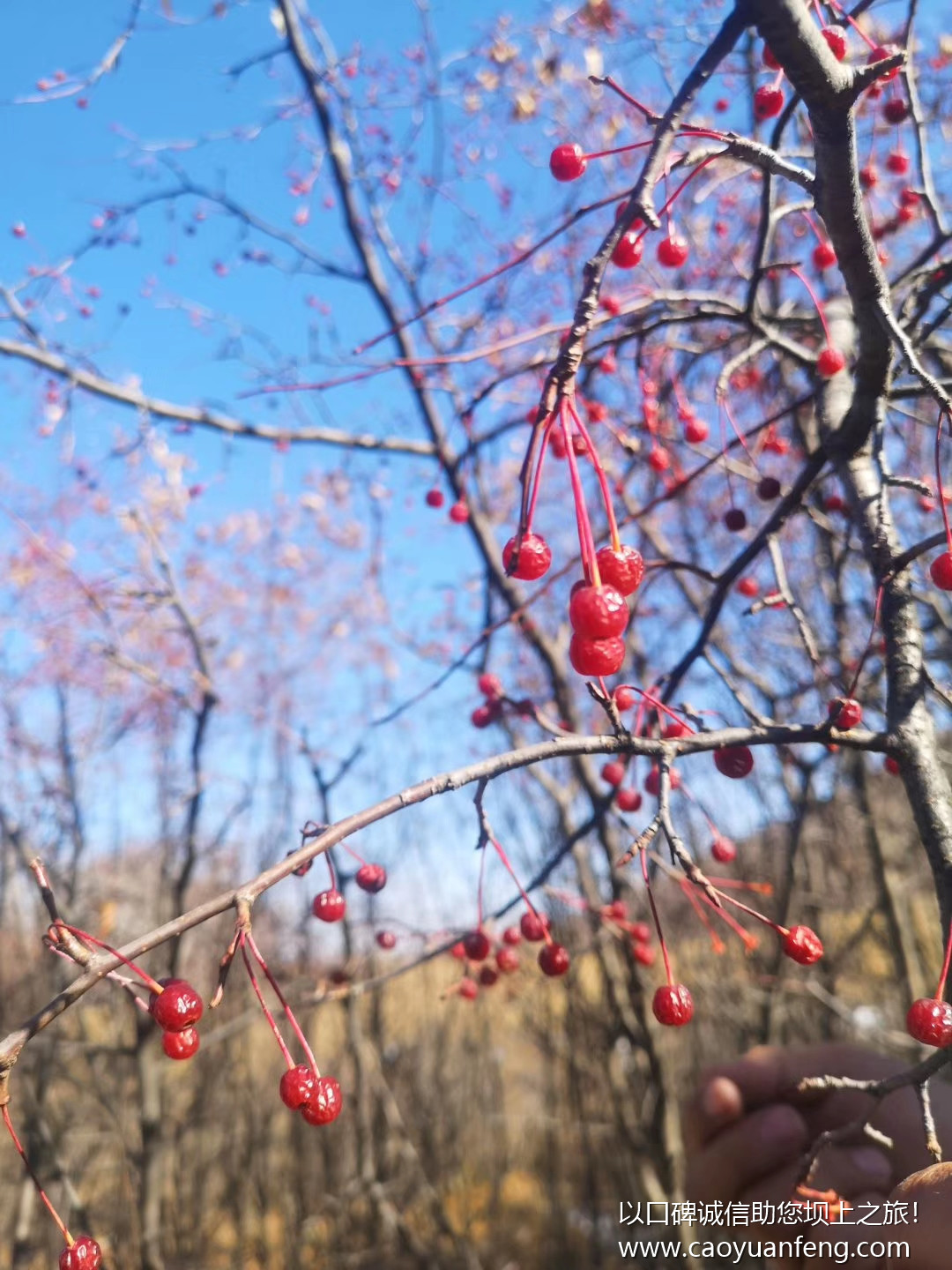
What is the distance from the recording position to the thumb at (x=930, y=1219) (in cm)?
90

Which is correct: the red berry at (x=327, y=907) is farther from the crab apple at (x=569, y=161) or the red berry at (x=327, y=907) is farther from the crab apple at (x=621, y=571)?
the crab apple at (x=569, y=161)

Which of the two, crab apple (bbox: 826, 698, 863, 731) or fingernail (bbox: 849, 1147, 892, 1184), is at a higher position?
crab apple (bbox: 826, 698, 863, 731)

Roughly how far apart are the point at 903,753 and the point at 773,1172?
1037 mm

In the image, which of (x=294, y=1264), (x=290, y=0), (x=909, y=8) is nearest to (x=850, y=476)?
(x=909, y=8)

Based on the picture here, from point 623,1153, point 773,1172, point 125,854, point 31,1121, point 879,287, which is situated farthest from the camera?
point 125,854

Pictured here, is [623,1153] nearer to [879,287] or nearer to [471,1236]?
[471,1236]

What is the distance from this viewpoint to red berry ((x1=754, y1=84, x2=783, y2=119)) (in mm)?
1322

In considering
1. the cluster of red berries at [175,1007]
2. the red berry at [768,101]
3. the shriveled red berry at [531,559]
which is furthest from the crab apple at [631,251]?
the cluster of red berries at [175,1007]

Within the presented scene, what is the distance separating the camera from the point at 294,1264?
4.40 meters

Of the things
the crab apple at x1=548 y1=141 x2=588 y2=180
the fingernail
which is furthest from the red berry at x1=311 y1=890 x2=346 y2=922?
the crab apple at x1=548 y1=141 x2=588 y2=180

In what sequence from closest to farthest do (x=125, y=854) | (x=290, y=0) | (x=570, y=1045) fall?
(x=290, y=0)
(x=570, y=1045)
(x=125, y=854)

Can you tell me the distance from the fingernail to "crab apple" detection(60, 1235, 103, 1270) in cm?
112

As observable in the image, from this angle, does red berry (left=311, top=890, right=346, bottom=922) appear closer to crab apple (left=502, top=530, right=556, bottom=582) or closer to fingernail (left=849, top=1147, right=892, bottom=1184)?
crab apple (left=502, top=530, right=556, bottom=582)

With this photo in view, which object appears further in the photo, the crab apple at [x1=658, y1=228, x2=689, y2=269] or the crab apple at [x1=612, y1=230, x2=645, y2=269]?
the crab apple at [x1=658, y1=228, x2=689, y2=269]
